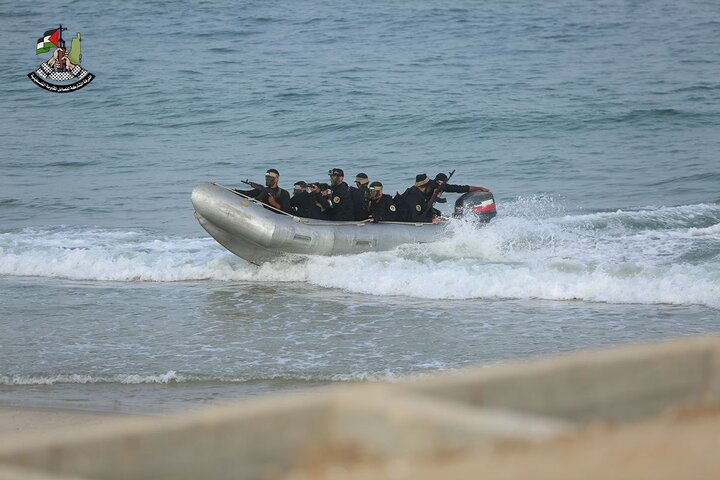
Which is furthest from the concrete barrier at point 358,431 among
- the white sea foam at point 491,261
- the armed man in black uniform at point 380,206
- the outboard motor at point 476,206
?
the outboard motor at point 476,206

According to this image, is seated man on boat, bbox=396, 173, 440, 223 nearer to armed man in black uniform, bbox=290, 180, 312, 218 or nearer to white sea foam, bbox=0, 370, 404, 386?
armed man in black uniform, bbox=290, 180, 312, 218

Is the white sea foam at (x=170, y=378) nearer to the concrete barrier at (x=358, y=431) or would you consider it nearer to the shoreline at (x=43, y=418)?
the shoreline at (x=43, y=418)

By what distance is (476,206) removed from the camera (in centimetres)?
1443

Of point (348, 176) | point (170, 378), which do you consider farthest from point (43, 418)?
point (348, 176)

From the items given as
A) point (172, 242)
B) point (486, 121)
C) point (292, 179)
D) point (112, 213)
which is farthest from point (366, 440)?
point (486, 121)

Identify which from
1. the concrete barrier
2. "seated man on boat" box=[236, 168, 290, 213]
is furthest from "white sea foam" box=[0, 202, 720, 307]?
the concrete barrier

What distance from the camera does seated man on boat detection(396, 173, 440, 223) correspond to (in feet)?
45.4

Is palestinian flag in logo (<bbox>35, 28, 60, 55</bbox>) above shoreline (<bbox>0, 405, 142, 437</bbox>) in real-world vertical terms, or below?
above

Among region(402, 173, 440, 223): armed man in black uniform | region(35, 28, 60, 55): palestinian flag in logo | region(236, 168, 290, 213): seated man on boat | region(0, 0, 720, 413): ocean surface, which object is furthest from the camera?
region(35, 28, 60, 55): palestinian flag in logo

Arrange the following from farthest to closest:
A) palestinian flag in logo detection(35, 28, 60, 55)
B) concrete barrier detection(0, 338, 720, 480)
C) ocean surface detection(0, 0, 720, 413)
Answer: palestinian flag in logo detection(35, 28, 60, 55)
ocean surface detection(0, 0, 720, 413)
concrete barrier detection(0, 338, 720, 480)

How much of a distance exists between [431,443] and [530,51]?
30.6 meters

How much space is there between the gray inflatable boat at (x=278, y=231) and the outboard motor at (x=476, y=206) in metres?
0.64

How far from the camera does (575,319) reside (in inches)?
427

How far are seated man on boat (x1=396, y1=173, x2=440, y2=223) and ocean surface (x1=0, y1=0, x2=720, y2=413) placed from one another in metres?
0.48
